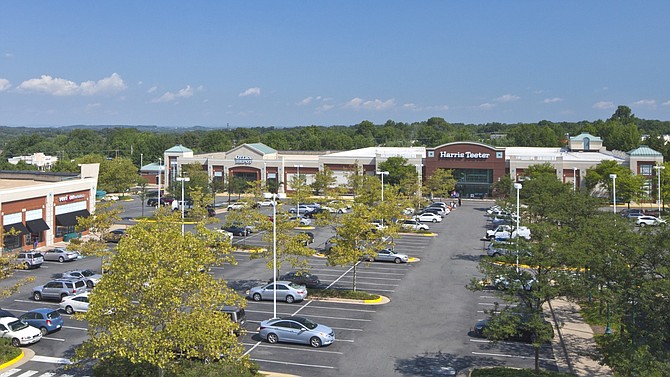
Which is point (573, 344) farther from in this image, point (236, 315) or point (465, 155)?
point (465, 155)

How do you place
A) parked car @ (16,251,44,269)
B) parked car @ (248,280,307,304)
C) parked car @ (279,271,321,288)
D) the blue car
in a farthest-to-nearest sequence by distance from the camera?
parked car @ (16,251,44,269)
parked car @ (279,271,321,288)
parked car @ (248,280,307,304)
the blue car

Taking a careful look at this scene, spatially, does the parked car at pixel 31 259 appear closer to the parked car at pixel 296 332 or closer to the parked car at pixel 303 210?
the parked car at pixel 296 332

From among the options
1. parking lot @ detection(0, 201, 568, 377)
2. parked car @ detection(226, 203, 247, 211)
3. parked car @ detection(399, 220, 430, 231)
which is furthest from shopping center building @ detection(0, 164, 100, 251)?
parked car @ detection(399, 220, 430, 231)

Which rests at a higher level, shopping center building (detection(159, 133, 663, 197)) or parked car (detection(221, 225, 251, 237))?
shopping center building (detection(159, 133, 663, 197))

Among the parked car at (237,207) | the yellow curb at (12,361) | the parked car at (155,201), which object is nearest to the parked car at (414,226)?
the parked car at (237,207)

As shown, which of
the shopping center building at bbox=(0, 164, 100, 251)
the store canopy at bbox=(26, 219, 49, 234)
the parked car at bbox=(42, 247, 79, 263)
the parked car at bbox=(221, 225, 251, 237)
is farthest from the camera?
the parked car at bbox=(221, 225, 251, 237)

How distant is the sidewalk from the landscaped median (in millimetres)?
9717

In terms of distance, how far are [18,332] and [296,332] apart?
13.0 meters

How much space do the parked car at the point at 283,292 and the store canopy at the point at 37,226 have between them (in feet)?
89.0

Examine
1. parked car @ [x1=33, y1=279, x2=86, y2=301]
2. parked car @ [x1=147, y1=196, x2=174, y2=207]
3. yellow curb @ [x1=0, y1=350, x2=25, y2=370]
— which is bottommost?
yellow curb @ [x1=0, y1=350, x2=25, y2=370]

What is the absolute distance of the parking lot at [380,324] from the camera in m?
26.6

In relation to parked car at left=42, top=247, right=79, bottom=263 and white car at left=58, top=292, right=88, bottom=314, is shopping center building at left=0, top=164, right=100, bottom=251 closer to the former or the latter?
parked car at left=42, top=247, right=79, bottom=263

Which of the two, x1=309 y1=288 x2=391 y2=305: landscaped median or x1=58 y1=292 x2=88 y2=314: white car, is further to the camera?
x1=309 y1=288 x2=391 y2=305: landscaped median

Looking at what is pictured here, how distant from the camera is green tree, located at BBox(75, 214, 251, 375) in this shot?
1998 cm
